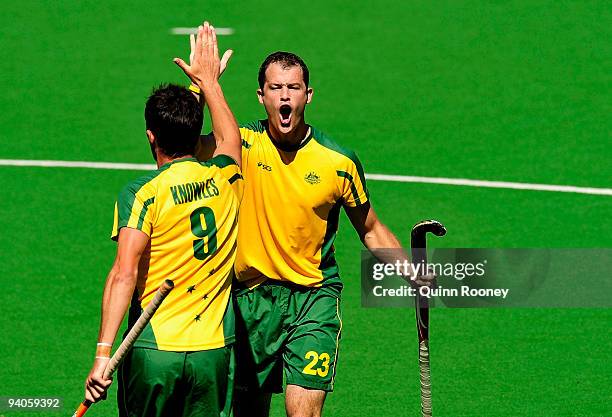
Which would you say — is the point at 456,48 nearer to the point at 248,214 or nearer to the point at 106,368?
the point at 248,214

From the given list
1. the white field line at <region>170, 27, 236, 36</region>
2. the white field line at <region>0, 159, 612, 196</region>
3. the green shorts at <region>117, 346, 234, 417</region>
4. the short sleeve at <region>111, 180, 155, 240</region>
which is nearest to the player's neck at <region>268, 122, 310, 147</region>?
the short sleeve at <region>111, 180, 155, 240</region>

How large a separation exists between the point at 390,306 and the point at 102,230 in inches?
146

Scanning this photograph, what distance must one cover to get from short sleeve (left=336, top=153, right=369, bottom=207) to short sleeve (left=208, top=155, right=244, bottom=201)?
117 centimetres

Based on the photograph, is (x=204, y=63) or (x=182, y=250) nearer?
(x=182, y=250)

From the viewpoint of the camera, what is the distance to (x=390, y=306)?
14.2 m

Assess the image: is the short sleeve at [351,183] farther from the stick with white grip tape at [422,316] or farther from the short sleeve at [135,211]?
the short sleeve at [135,211]

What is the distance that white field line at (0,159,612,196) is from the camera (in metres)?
17.2

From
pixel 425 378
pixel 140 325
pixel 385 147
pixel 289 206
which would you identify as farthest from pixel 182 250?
pixel 385 147

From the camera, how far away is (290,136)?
9.91 m

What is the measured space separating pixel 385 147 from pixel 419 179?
1238mm

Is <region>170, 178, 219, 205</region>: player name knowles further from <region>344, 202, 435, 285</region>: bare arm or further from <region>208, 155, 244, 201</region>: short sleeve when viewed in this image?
<region>344, 202, 435, 285</region>: bare arm

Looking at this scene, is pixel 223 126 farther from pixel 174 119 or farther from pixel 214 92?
pixel 174 119

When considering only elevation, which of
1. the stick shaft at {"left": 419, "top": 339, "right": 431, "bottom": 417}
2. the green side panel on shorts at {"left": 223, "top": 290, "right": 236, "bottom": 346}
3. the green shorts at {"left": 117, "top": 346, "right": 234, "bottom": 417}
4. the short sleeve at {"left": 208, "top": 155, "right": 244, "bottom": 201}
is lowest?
the stick shaft at {"left": 419, "top": 339, "right": 431, "bottom": 417}

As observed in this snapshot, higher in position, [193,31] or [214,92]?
[193,31]
